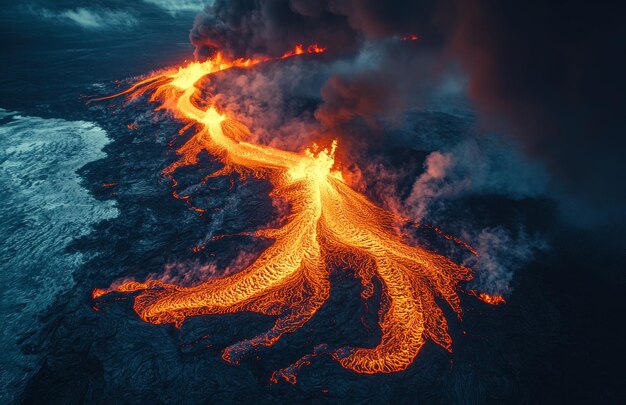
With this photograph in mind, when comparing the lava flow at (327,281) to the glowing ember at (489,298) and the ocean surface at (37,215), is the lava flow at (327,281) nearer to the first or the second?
the glowing ember at (489,298)

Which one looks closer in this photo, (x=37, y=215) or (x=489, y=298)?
(x=489, y=298)

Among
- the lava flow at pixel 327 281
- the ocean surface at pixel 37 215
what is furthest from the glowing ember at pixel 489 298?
the ocean surface at pixel 37 215

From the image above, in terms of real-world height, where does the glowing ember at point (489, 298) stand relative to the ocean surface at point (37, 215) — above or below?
above

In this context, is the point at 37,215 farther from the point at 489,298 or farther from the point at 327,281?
the point at 489,298

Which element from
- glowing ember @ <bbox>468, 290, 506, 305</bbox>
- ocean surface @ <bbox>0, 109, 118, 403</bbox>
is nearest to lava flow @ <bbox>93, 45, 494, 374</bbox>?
glowing ember @ <bbox>468, 290, 506, 305</bbox>

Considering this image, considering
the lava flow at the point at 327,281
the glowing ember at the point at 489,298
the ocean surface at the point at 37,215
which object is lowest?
the ocean surface at the point at 37,215

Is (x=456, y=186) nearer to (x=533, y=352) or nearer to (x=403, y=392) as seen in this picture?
(x=533, y=352)

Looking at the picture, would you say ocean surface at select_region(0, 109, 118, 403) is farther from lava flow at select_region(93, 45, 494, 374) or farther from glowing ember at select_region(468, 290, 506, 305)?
glowing ember at select_region(468, 290, 506, 305)

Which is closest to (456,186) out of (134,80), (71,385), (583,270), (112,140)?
(583,270)

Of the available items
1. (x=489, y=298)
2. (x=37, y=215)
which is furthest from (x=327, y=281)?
(x=37, y=215)
